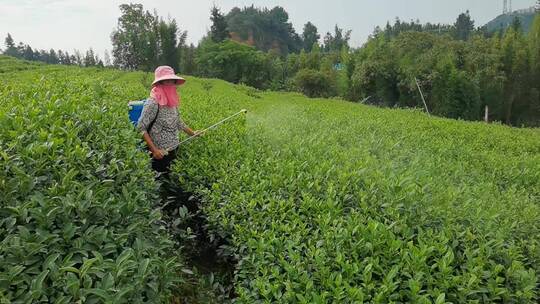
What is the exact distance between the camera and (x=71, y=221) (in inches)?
74.8

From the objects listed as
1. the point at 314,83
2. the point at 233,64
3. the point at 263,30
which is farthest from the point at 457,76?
the point at 263,30

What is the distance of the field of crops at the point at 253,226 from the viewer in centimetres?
175

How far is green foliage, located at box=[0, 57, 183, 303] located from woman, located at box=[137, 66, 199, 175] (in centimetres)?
129

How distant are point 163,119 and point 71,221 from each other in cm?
257

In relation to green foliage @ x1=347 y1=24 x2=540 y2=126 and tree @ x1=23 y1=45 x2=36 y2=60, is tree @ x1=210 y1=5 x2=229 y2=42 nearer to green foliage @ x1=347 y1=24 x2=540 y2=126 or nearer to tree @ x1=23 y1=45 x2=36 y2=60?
green foliage @ x1=347 y1=24 x2=540 y2=126

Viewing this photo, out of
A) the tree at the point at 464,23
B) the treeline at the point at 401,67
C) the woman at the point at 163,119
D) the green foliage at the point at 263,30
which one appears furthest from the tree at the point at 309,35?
the woman at the point at 163,119

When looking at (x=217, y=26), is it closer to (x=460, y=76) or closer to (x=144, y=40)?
(x=144, y=40)

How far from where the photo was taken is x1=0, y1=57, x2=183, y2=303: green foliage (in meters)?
1.57

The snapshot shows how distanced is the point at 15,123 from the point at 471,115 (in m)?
30.5

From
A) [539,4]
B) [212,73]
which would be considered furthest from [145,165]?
[539,4]

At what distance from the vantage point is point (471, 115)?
29.1 m

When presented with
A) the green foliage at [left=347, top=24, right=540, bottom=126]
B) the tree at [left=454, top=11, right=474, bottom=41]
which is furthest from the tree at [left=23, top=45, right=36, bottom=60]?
the tree at [left=454, top=11, right=474, bottom=41]

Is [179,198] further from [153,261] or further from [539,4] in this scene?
[539,4]

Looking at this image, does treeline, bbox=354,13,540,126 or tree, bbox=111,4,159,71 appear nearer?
treeline, bbox=354,13,540,126
